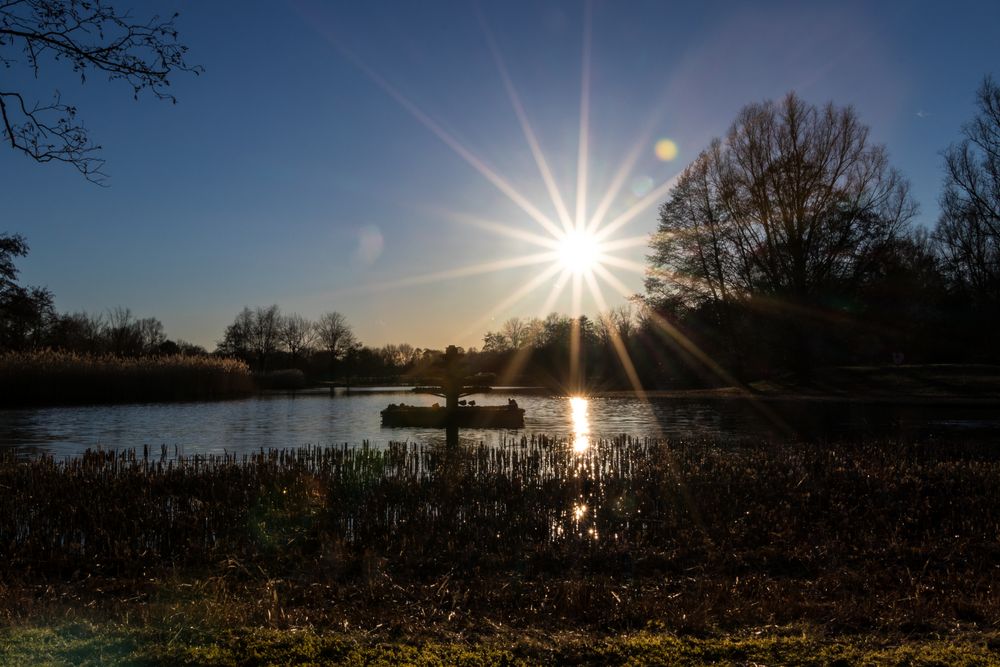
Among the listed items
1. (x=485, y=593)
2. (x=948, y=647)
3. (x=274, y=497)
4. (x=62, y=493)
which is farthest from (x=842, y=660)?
(x=62, y=493)

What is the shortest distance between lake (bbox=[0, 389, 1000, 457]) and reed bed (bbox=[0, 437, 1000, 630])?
21.7 feet

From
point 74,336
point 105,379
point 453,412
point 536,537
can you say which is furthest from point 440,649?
point 74,336

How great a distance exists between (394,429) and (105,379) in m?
22.7

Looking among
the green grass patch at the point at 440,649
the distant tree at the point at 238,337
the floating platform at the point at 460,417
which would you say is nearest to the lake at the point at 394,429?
the floating platform at the point at 460,417

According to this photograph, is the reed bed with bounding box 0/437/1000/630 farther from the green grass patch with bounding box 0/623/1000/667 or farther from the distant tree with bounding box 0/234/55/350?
the distant tree with bounding box 0/234/55/350

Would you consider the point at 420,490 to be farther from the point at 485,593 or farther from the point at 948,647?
the point at 948,647

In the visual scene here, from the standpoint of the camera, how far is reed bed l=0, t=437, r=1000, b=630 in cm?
692

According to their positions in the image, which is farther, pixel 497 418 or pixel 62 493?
pixel 497 418

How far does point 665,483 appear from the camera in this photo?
12492 mm

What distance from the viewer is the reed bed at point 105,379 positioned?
36.4 meters

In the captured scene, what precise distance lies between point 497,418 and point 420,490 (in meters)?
14.8

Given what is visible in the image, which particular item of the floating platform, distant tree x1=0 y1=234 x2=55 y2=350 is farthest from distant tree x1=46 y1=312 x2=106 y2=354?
the floating platform

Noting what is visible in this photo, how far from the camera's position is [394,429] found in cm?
2611

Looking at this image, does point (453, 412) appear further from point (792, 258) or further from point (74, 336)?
point (74, 336)
